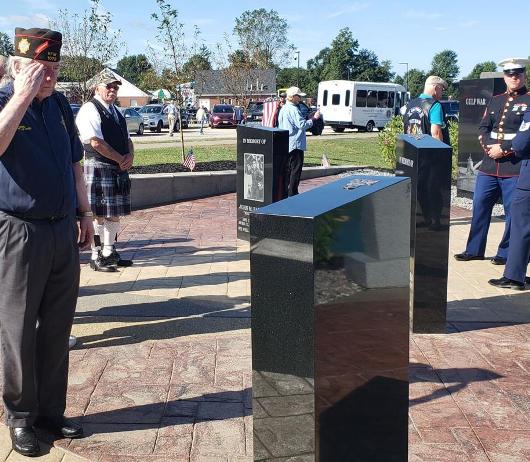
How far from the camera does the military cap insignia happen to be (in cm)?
329

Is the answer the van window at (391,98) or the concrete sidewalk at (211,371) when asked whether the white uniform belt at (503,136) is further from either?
the van window at (391,98)

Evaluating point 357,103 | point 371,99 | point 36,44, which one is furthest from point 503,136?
point 371,99

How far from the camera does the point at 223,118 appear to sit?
1574 inches

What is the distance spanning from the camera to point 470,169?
1207cm

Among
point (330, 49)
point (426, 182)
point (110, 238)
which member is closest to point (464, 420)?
point (426, 182)

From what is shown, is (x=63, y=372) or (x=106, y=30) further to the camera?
(x=106, y=30)

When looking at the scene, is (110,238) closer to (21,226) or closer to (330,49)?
(21,226)

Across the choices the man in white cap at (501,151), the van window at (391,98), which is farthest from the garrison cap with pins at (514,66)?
the van window at (391,98)

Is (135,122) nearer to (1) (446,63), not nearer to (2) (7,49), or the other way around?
(2) (7,49)

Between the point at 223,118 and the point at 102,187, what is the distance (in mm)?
33678

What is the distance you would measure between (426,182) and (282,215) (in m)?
3.02

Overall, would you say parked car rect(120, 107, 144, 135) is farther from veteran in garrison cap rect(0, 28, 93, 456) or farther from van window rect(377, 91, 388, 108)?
veteran in garrison cap rect(0, 28, 93, 456)

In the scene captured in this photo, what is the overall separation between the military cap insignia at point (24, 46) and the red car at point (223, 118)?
37.1 meters

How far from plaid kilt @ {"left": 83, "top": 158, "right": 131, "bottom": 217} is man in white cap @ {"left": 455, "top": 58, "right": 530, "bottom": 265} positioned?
3.76 m
